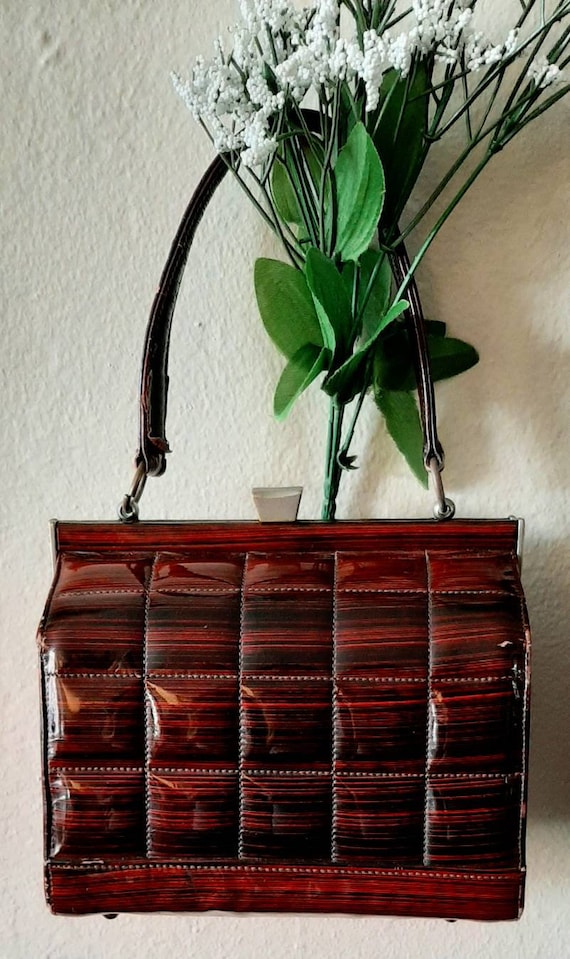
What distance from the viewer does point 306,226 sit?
0.52m

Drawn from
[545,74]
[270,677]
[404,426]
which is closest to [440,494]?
[404,426]

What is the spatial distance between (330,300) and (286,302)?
7 centimetres

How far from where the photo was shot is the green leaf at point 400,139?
0.51 meters

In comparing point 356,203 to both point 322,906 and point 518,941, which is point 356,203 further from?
point 518,941

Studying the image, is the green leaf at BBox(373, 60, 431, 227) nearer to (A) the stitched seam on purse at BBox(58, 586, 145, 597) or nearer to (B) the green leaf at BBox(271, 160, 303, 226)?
(B) the green leaf at BBox(271, 160, 303, 226)

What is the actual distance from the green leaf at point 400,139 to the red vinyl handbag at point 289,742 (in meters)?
0.25

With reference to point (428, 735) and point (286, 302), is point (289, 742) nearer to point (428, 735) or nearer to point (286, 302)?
point (428, 735)

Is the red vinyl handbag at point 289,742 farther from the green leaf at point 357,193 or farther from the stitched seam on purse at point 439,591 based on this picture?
the green leaf at point 357,193

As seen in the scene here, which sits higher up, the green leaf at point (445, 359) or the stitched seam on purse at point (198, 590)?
the green leaf at point (445, 359)

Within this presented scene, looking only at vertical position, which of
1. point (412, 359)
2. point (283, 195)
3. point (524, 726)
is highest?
point (283, 195)

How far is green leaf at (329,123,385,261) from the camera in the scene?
464mm

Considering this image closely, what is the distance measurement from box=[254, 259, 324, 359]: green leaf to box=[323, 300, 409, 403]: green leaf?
0.16 ft

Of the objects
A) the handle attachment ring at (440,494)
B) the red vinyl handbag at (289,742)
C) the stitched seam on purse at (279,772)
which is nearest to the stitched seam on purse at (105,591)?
the red vinyl handbag at (289,742)

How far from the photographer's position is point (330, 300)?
495mm
